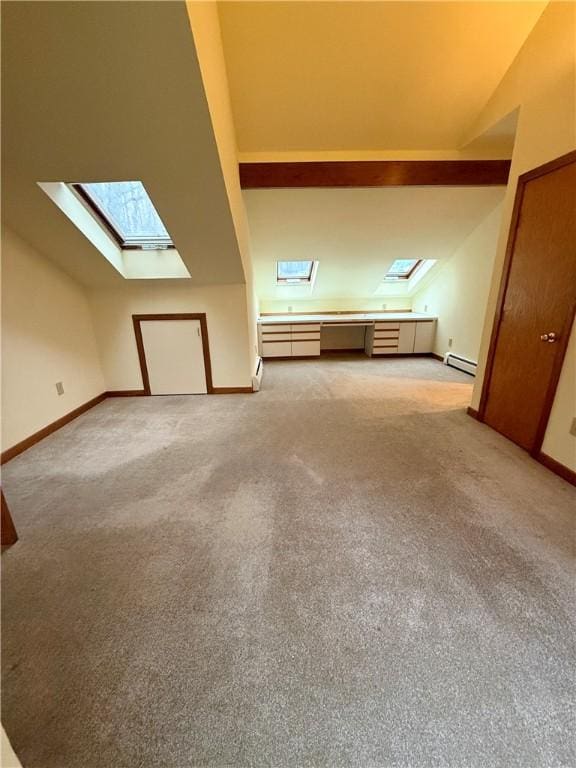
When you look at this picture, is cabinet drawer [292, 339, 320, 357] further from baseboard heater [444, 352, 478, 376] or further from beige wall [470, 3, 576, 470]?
beige wall [470, 3, 576, 470]

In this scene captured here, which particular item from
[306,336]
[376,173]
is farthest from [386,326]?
[376,173]

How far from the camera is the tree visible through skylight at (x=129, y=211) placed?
2494mm

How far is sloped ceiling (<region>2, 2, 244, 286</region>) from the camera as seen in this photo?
1.20 m

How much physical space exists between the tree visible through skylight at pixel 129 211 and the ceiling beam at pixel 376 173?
95cm

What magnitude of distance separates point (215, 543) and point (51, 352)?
248 cm

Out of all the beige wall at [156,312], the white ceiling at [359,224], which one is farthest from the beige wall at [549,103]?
the beige wall at [156,312]

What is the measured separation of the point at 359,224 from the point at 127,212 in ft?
8.70

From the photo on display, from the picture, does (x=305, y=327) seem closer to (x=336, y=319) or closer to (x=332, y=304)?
(x=336, y=319)

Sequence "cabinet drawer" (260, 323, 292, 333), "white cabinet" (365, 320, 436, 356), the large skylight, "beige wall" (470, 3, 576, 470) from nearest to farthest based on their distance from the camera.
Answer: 1. "beige wall" (470, 3, 576, 470)
2. the large skylight
3. "cabinet drawer" (260, 323, 292, 333)
4. "white cabinet" (365, 320, 436, 356)

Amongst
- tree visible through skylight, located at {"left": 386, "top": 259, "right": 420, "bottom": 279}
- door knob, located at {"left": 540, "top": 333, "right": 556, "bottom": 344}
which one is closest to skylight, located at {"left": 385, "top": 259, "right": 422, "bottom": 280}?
tree visible through skylight, located at {"left": 386, "top": 259, "right": 420, "bottom": 279}

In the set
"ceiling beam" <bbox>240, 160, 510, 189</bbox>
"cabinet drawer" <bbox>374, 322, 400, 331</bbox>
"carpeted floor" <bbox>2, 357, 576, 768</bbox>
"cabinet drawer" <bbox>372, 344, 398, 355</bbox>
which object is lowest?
"carpeted floor" <bbox>2, 357, 576, 768</bbox>

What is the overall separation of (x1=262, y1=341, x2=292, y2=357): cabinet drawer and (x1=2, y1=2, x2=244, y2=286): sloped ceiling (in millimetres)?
2764

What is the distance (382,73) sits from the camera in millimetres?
2277

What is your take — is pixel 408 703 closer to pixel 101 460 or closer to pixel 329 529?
pixel 329 529
